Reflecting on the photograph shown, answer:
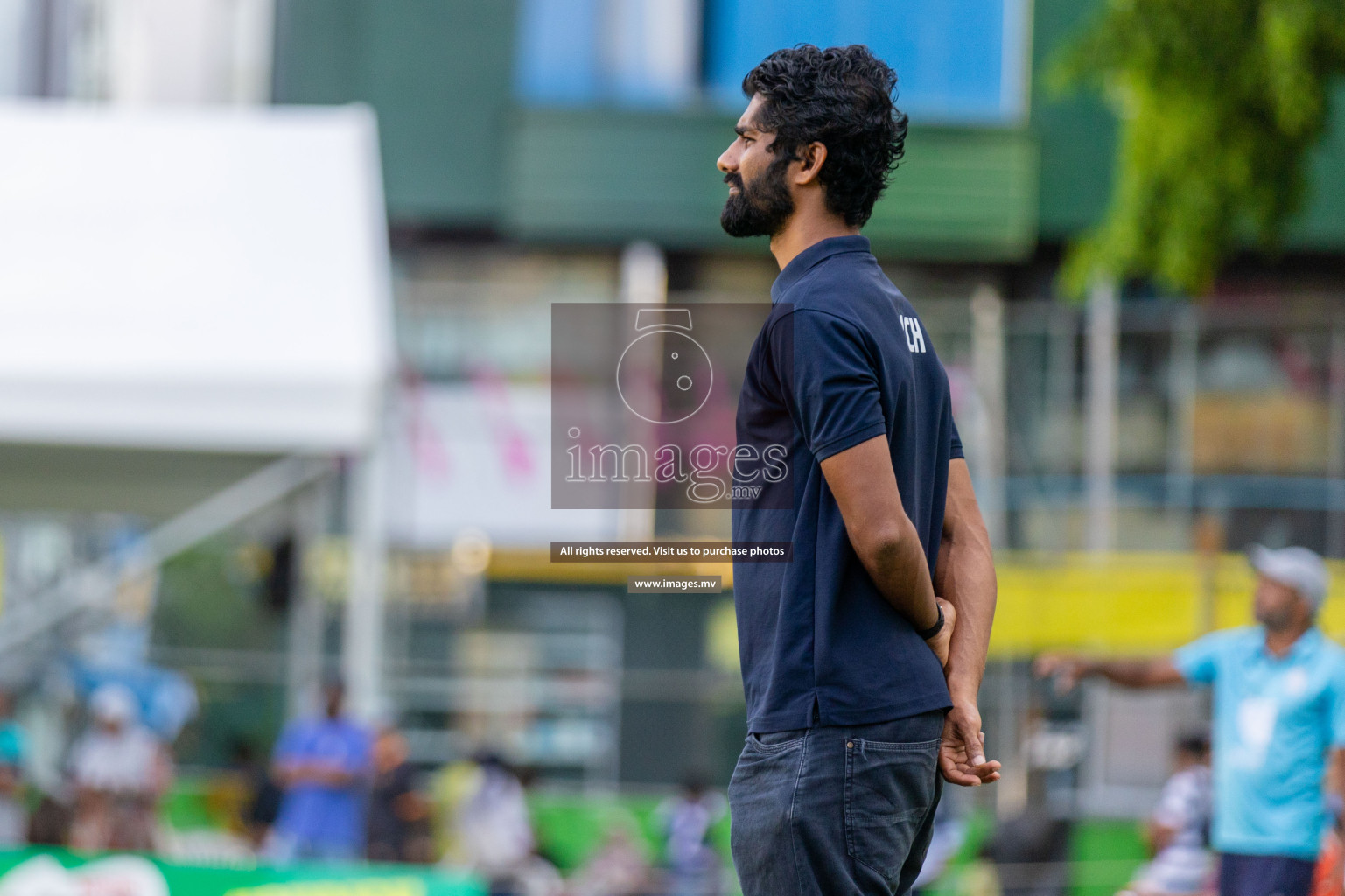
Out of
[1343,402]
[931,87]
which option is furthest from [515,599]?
[1343,402]

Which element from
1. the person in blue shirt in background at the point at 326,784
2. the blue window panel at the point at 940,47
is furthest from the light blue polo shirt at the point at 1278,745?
the blue window panel at the point at 940,47

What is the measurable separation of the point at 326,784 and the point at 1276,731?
644cm

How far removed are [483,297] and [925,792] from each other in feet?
47.3

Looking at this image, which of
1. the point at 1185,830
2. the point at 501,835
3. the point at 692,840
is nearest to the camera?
the point at 1185,830

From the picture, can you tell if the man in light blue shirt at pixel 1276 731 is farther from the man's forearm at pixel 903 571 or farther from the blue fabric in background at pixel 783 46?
the blue fabric in background at pixel 783 46

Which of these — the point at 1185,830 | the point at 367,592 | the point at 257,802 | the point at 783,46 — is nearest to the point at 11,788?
the point at 257,802

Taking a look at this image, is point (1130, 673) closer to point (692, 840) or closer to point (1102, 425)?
point (692, 840)

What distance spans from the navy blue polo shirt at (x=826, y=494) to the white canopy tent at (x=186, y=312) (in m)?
5.93

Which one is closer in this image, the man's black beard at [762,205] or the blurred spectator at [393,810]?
the man's black beard at [762,205]

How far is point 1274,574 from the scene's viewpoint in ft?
20.1

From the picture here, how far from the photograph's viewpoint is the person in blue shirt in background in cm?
1047

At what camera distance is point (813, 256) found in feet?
8.97

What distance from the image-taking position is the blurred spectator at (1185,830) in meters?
8.34

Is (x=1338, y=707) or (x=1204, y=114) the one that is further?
(x=1204, y=114)
